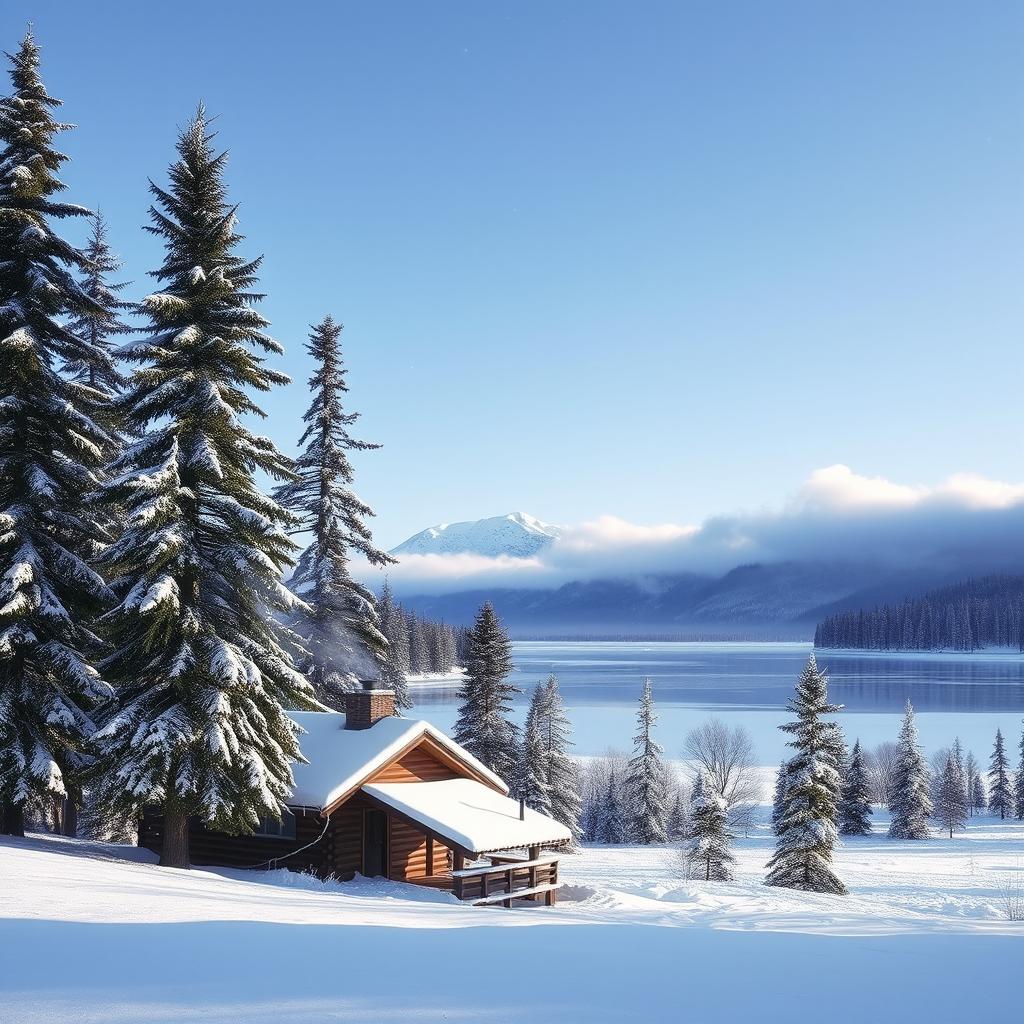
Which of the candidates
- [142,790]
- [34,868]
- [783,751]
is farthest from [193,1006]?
[783,751]

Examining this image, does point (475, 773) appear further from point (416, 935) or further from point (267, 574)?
A: point (416, 935)

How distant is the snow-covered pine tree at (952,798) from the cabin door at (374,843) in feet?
212

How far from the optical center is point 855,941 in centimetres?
932

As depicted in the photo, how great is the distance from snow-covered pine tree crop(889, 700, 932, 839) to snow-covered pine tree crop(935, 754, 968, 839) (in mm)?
8234

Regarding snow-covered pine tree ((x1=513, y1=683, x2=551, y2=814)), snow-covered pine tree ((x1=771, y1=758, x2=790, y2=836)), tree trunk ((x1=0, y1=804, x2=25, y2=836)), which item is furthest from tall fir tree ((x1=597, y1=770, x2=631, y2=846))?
tree trunk ((x1=0, y1=804, x2=25, y2=836))

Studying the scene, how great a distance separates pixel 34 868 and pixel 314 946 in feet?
23.9

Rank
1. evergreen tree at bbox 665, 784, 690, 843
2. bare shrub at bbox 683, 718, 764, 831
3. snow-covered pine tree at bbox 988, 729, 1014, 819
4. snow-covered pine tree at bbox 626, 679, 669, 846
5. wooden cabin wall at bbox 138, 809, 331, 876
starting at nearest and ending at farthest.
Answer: wooden cabin wall at bbox 138, 809, 331, 876
snow-covered pine tree at bbox 626, 679, 669, 846
evergreen tree at bbox 665, 784, 690, 843
bare shrub at bbox 683, 718, 764, 831
snow-covered pine tree at bbox 988, 729, 1014, 819

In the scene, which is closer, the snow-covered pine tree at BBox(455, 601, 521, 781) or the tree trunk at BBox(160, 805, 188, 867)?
the tree trunk at BBox(160, 805, 188, 867)

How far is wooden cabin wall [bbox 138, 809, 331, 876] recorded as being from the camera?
21750 millimetres

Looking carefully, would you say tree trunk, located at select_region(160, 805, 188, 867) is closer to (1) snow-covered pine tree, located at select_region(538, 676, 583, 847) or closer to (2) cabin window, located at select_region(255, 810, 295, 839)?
(2) cabin window, located at select_region(255, 810, 295, 839)

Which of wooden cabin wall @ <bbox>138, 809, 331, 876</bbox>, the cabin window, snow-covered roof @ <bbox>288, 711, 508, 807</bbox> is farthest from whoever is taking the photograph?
the cabin window

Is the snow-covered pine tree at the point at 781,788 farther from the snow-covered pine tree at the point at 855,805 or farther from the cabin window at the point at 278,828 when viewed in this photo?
the cabin window at the point at 278,828

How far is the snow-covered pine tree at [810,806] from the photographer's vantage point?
34.2 m

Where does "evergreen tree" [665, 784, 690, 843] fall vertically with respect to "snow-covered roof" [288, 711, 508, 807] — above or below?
below
